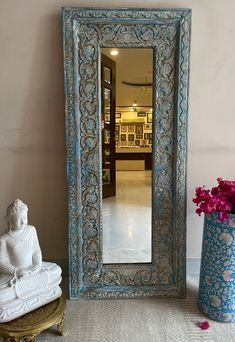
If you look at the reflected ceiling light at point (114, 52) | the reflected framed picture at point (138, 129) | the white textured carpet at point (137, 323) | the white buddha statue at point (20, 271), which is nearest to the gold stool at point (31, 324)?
the white buddha statue at point (20, 271)

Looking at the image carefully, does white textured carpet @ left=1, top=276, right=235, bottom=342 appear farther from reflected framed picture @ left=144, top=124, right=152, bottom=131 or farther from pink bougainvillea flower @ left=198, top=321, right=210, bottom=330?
reflected framed picture @ left=144, top=124, right=152, bottom=131

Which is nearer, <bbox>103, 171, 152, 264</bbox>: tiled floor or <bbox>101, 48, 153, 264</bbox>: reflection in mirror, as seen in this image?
<bbox>101, 48, 153, 264</bbox>: reflection in mirror

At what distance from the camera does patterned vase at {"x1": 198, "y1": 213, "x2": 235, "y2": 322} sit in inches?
72.1

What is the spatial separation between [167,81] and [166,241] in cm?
111

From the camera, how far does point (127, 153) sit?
7.09ft

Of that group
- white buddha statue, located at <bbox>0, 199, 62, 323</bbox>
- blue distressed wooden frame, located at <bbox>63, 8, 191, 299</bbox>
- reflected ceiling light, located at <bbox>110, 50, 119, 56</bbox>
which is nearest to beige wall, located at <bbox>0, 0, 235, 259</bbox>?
blue distressed wooden frame, located at <bbox>63, 8, 191, 299</bbox>

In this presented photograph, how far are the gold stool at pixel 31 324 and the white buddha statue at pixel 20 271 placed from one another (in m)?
0.03

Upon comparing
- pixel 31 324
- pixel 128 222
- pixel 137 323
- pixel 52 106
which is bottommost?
pixel 137 323

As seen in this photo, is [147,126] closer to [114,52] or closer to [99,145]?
[99,145]

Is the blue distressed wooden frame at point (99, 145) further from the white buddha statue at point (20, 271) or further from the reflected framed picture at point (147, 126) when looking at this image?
the white buddha statue at point (20, 271)

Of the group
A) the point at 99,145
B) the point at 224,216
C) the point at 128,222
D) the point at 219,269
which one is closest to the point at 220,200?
the point at 224,216

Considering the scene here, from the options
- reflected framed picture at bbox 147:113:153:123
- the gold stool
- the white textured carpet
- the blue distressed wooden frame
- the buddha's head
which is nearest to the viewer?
the gold stool

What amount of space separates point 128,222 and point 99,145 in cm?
60

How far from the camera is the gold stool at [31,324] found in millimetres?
1549
